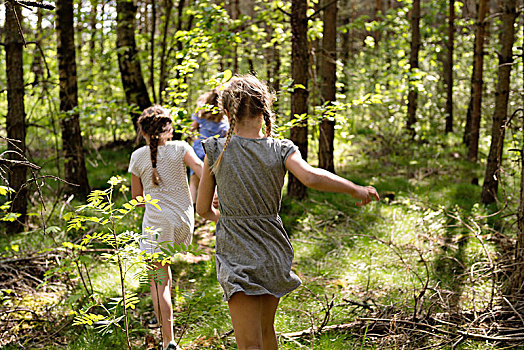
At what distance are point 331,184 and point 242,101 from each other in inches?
28.1

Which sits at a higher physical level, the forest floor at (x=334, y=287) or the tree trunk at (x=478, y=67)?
the tree trunk at (x=478, y=67)

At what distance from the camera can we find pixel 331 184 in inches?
94.2

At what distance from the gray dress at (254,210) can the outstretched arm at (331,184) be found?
0.20 meters

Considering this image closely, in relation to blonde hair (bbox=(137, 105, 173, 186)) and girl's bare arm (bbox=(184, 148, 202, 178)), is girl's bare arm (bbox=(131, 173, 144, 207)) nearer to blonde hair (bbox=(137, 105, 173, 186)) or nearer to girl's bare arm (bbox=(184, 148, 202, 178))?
blonde hair (bbox=(137, 105, 173, 186))

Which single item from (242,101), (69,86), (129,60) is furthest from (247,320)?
(129,60)

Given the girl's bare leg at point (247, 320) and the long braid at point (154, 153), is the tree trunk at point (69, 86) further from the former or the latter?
the girl's bare leg at point (247, 320)

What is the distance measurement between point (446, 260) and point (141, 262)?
3.94 m

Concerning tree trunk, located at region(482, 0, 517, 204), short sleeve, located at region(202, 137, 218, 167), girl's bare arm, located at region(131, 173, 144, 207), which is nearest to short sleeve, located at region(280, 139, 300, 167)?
short sleeve, located at region(202, 137, 218, 167)

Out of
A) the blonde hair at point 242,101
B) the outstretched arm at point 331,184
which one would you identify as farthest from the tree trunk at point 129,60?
the outstretched arm at point 331,184

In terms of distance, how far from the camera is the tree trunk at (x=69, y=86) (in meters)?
7.01

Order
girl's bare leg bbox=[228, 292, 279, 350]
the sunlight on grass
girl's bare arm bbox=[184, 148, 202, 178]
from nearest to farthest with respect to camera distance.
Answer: girl's bare leg bbox=[228, 292, 279, 350] → girl's bare arm bbox=[184, 148, 202, 178] → the sunlight on grass

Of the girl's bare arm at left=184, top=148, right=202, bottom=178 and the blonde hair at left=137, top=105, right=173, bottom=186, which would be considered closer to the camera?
the girl's bare arm at left=184, top=148, right=202, bottom=178

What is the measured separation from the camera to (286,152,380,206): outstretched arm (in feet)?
7.62

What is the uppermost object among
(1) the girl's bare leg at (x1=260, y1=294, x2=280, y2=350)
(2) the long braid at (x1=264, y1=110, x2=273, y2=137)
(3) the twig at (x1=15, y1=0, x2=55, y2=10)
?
(3) the twig at (x1=15, y1=0, x2=55, y2=10)
